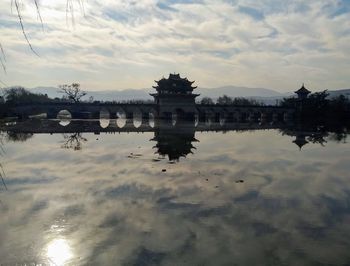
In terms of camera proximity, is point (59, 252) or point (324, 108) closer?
point (59, 252)

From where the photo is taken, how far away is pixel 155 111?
298ft

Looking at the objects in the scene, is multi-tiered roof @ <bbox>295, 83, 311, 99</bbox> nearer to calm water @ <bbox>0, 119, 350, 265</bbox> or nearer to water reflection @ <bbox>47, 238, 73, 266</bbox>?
calm water @ <bbox>0, 119, 350, 265</bbox>

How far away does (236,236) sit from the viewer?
13953 mm

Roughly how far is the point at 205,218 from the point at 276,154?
2094 centimetres

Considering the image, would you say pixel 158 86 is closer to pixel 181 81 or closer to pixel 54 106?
pixel 181 81

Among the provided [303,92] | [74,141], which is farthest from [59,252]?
[303,92]

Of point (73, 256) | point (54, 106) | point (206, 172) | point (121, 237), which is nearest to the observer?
point (73, 256)

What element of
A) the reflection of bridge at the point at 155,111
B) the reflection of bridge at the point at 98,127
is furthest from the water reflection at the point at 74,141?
the reflection of bridge at the point at 155,111

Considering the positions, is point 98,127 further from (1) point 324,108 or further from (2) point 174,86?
(1) point 324,108

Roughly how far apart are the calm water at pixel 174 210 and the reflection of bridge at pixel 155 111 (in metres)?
51.0

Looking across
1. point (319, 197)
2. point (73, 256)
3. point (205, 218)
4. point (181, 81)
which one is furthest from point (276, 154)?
point (181, 81)

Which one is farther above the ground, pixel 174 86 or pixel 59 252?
pixel 174 86

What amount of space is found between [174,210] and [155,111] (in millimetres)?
74366

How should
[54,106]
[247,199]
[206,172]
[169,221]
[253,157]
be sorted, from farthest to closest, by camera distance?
[54,106] → [253,157] → [206,172] → [247,199] → [169,221]
